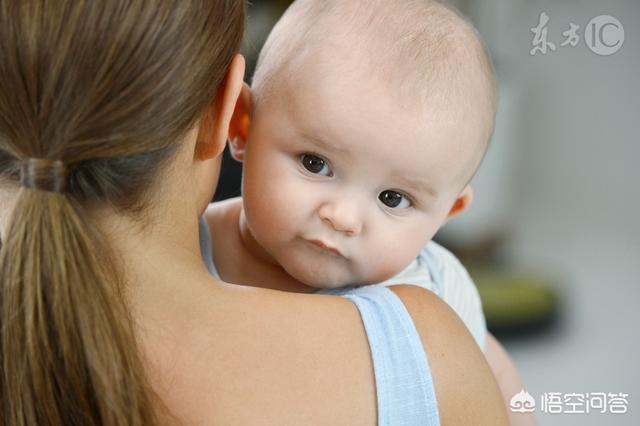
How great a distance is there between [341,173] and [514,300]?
2.49 metres

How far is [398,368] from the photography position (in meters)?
0.90

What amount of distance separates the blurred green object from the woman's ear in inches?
103

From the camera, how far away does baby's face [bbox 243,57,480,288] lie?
112 cm

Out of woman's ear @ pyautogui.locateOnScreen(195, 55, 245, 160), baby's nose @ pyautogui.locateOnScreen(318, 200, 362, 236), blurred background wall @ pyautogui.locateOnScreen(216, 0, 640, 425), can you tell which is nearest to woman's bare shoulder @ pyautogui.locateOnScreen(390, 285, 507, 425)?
baby's nose @ pyautogui.locateOnScreen(318, 200, 362, 236)

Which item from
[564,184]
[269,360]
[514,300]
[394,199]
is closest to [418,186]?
[394,199]

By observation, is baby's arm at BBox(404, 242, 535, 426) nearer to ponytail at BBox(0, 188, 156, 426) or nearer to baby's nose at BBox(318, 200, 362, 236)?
baby's nose at BBox(318, 200, 362, 236)

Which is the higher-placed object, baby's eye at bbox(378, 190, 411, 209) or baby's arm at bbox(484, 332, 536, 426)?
baby's eye at bbox(378, 190, 411, 209)

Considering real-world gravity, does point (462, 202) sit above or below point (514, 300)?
above

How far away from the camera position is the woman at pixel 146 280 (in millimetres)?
772

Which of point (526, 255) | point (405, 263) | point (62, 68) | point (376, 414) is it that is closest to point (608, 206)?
point (526, 255)

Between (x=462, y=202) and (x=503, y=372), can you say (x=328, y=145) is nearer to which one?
(x=462, y=202)

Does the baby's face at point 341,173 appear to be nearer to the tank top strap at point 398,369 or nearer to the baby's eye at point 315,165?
the baby's eye at point 315,165

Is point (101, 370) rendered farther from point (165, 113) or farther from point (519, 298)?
point (519, 298)

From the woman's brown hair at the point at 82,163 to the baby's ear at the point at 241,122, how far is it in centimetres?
34
